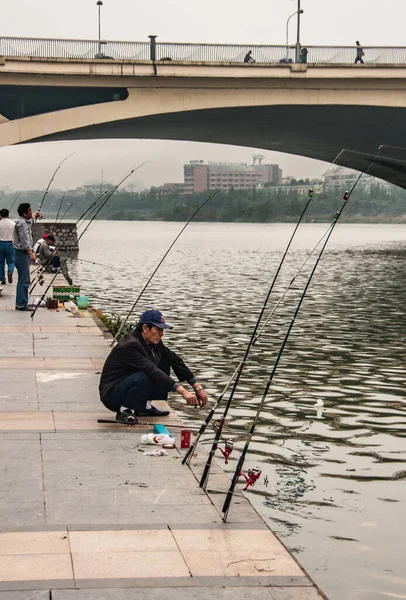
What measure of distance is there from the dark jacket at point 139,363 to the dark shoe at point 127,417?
22 centimetres

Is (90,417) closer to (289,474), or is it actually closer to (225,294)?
(289,474)

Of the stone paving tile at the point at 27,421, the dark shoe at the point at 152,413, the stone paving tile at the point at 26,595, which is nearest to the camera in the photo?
the stone paving tile at the point at 26,595

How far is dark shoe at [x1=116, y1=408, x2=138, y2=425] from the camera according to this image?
8.31m

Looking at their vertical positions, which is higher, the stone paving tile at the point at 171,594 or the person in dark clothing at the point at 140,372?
the person in dark clothing at the point at 140,372

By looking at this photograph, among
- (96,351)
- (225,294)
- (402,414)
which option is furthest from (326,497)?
(225,294)

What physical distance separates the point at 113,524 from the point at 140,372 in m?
2.59

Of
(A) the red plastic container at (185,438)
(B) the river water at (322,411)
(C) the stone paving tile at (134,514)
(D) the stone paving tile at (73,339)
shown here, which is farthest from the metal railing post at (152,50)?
(C) the stone paving tile at (134,514)

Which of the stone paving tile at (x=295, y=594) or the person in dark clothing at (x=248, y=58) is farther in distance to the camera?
the person in dark clothing at (x=248, y=58)

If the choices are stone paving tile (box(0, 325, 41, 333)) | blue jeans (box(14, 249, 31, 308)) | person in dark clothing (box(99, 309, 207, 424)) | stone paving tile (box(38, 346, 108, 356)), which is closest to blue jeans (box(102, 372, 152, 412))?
person in dark clothing (box(99, 309, 207, 424))

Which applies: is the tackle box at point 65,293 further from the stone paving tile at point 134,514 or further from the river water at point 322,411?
the stone paving tile at point 134,514

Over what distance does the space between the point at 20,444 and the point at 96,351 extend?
523 cm

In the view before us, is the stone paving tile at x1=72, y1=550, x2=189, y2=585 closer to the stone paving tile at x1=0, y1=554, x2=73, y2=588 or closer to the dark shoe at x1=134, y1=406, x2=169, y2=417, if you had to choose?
the stone paving tile at x1=0, y1=554, x2=73, y2=588

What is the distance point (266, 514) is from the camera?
22.0 feet

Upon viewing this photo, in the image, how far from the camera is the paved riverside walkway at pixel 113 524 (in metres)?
4.81
